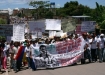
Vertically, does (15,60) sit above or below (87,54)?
below

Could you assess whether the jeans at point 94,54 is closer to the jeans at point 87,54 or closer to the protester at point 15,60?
the jeans at point 87,54

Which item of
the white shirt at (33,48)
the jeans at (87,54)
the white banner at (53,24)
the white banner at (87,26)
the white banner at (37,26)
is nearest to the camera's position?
the white shirt at (33,48)

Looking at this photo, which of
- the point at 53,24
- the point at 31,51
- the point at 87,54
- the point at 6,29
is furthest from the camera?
the point at 53,24

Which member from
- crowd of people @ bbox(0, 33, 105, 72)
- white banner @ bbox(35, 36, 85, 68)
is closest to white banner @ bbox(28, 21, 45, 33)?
crowd of people @ bbox(0, 33, 105, 72)

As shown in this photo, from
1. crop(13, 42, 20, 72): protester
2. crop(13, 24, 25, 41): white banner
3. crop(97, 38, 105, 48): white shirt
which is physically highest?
crop(13, 24, 25, 41): white banner

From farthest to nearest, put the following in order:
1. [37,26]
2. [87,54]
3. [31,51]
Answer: [37,26] → [87,54] → [31,51]

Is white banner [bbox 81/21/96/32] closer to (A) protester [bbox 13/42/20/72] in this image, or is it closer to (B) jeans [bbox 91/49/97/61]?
(B) jeans [bbox 91/49/97/61]

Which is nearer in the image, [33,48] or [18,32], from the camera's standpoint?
[33,48]

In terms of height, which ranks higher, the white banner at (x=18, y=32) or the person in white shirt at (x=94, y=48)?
the white banner at (x=18, y=32)

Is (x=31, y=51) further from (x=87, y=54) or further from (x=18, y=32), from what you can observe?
(x=87, y=54)

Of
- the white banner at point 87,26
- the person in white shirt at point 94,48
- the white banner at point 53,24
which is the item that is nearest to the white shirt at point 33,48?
the person in white shirt at point 94,48

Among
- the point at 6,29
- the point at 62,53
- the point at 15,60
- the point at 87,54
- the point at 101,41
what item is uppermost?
the point at 6,29

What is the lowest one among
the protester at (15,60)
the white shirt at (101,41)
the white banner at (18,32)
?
the protester at (15,60)

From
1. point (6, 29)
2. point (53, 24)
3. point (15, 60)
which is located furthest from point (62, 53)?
point (53, 24)
